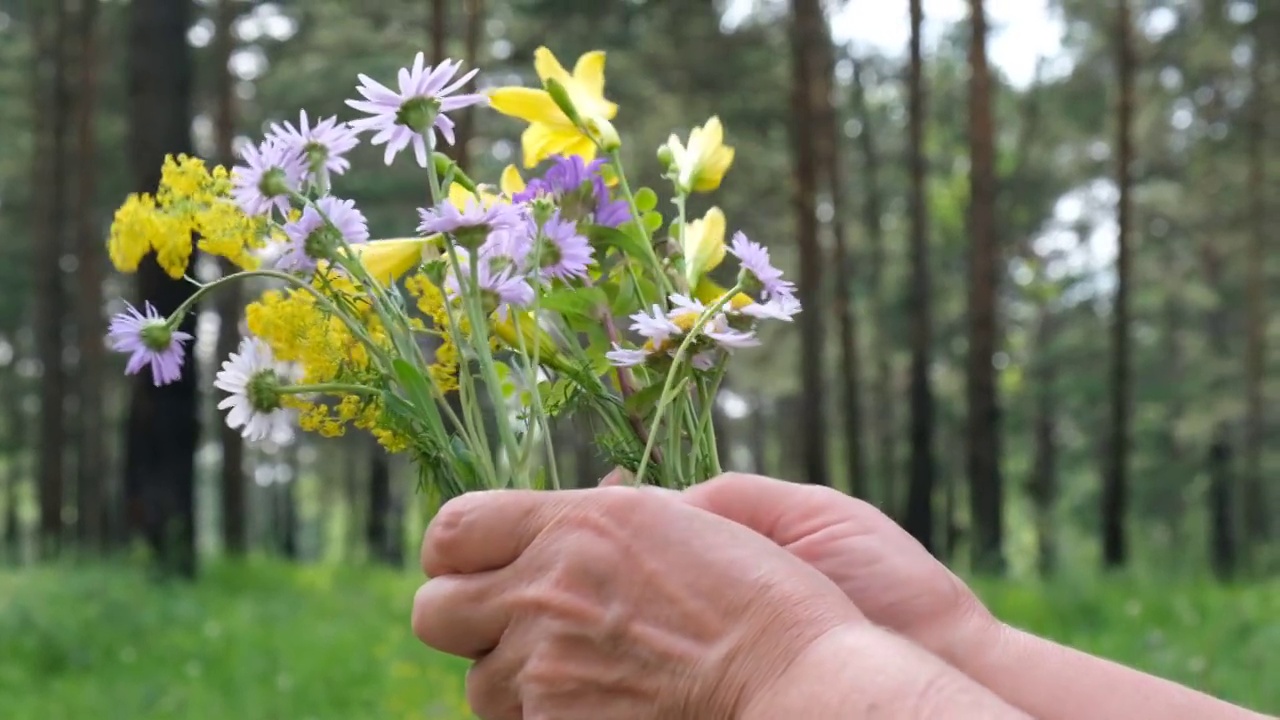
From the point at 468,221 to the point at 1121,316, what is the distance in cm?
1123

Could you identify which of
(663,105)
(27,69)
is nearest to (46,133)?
(27,69)

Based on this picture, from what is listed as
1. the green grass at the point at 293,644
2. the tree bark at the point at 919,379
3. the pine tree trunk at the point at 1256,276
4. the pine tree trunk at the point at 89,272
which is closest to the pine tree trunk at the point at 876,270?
the pine tree trunk at the point at 1256,276

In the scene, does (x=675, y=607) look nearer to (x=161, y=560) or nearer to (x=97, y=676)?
(x=97, y=676)

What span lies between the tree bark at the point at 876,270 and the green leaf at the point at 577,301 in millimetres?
15975

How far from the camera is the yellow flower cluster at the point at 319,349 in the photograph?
99cm

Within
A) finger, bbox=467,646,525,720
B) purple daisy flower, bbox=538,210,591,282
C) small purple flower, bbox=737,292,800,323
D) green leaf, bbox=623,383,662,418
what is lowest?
finger, bbox=467,646,525,720

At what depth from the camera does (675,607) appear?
865 millimetres

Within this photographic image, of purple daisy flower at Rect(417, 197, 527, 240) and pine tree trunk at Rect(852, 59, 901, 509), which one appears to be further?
pine tree trunk at Rect(852, 59, 901, 509)

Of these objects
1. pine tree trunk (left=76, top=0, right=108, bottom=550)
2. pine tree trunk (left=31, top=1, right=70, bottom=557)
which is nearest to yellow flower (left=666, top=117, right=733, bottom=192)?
pine tree trunk (left=31, top=1, right=70, bottom=557)

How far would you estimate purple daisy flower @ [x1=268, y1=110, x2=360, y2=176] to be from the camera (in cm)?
97

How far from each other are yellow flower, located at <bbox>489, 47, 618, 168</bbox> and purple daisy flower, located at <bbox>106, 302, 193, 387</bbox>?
37cm

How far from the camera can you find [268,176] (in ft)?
3.12

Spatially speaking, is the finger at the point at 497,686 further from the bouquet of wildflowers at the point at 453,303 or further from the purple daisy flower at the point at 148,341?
the purple daisy flower at the point at 148,341

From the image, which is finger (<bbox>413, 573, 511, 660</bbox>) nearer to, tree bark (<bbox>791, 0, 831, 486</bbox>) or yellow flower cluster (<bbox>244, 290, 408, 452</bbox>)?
yellow flower cluster (<bbox>244, 290, 408, 452</bbox>)
